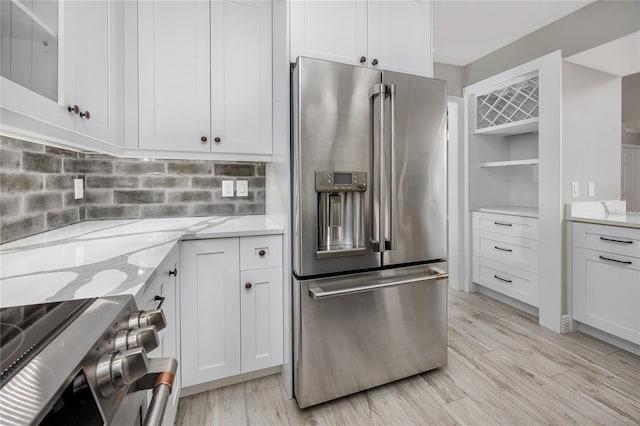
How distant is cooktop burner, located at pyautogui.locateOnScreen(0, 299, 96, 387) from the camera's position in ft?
1.44

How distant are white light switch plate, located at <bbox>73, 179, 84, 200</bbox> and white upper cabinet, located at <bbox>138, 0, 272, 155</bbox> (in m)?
0.50

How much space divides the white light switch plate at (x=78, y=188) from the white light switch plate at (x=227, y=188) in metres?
0.86

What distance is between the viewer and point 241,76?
6.50ft

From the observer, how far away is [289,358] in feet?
5.57

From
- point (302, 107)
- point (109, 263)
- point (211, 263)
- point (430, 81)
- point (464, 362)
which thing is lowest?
point (464, 362)

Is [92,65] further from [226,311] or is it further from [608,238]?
[608,238]

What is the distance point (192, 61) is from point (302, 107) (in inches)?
34.2

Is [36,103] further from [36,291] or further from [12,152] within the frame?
[12,152]

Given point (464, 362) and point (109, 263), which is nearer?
point (109, 263)

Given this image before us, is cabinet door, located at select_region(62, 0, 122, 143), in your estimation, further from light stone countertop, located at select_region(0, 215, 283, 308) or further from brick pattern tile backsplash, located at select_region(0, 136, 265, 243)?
light stone countertop, located at select_region(0, 215, 283, 308)

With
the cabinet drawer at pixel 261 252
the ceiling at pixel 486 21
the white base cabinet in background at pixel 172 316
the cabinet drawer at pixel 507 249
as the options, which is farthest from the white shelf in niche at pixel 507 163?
the white base cabinet in background at pixel 172 316

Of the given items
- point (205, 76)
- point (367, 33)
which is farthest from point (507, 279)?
point (205, 76)

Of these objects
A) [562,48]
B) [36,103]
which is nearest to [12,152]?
[36,103]

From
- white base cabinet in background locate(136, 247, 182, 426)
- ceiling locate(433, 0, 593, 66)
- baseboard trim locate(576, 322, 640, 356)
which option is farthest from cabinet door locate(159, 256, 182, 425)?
baseboard trim locate(576, 322, 640, 356)
